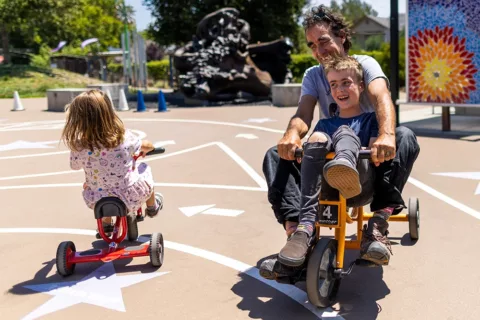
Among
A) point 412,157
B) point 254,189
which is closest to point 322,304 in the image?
point 412,157

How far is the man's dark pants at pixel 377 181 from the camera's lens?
3.83 meters

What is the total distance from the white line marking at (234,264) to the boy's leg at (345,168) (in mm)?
700

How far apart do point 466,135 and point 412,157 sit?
7.63 meters

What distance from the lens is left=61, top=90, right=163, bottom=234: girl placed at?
169 inches

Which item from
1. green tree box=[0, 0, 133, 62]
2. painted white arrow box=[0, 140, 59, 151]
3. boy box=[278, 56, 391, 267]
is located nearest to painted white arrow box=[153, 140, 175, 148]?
painted white arrow box=[0, 140, 59, 151]

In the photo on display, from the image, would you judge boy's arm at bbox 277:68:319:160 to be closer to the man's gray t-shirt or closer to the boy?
the man's gray t-shirt

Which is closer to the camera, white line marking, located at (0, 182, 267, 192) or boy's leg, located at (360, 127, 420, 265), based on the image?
boy's leg, located at (360, 127, 420, 265)

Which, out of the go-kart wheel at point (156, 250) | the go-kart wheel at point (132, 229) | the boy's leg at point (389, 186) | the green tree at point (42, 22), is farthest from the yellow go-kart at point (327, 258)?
the green tree at point (42, 22)

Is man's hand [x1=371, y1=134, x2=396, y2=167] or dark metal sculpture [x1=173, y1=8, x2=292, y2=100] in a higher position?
dark metal sculpture [x1=173, y1=8, x2=292, y2=100]

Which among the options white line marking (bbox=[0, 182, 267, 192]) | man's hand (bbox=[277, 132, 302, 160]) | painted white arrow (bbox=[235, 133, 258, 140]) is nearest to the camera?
man's hand (bbox=[277, 132, 302, 160])

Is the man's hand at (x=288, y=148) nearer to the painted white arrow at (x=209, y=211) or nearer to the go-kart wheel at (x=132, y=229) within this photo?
the go-kart wheel at (x=132, y=229)

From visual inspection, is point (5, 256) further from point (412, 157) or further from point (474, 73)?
point (474, 73)

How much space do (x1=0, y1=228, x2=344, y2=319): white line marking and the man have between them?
0.37m

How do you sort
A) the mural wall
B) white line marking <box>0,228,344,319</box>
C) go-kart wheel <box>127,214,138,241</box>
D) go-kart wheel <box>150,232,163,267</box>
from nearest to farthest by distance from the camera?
white line marking <box>0,228,344,319</box>
go-kart wheel <box>150,232,163,267</box>
go-kart wheel <box>127,214,138,241</box>
the mural wall
